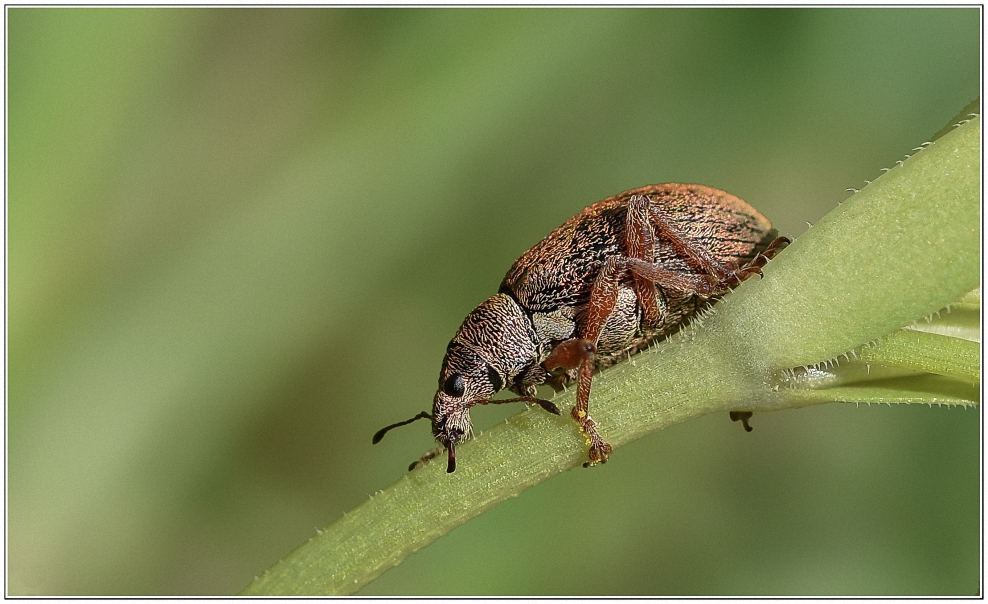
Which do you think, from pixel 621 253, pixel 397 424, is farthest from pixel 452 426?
pixel 621 253

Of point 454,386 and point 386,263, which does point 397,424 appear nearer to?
point 454,386

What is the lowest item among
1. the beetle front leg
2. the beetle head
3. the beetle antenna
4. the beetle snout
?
the beetle antenna

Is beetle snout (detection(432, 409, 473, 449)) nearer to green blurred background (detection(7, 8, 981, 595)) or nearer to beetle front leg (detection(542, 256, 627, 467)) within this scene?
beetle front leg (detection(542, 256, 627, 467))

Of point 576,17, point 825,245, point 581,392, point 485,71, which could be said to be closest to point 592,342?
point 581,392

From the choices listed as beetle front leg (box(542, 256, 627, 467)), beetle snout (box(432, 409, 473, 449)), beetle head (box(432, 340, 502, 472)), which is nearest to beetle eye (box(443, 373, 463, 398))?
beetle head (box(432, 340, 502, 472))

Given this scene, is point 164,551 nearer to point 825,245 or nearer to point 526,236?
point 526,236

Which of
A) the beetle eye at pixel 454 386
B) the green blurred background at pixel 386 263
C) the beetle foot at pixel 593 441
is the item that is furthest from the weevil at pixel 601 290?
the green blurred background at pixel 386 263
